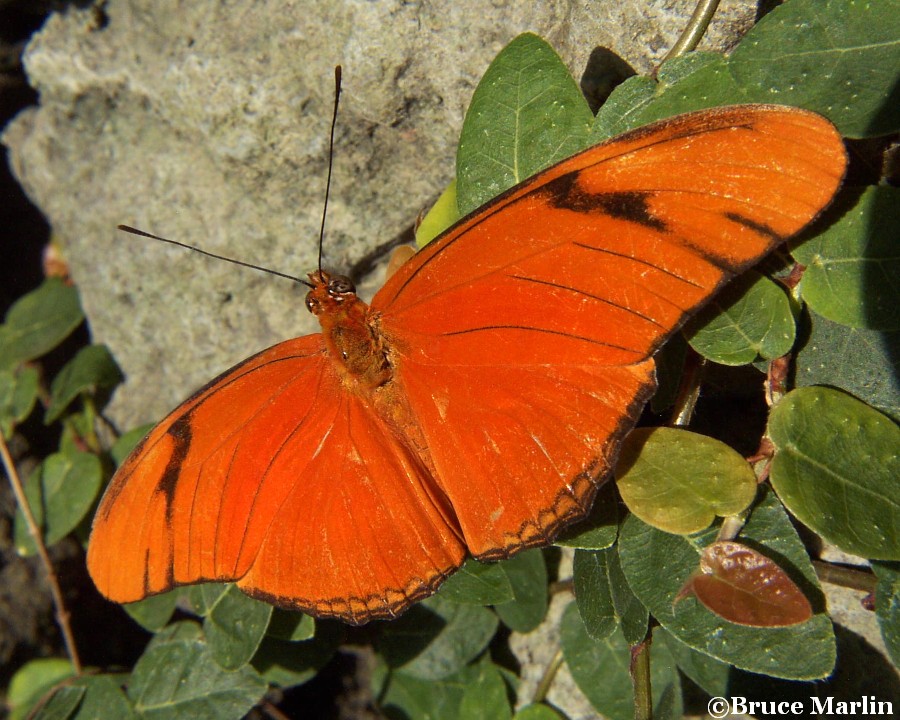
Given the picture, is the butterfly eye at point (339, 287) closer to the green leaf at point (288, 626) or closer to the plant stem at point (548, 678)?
the green leaf at point (288, 626)

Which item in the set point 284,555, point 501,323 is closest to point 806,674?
point 501,323

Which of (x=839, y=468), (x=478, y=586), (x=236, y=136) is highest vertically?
(x=236, y=136)

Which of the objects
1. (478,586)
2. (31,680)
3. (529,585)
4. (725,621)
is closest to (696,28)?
(725,621)

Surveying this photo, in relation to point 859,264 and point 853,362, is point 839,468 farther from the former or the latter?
point 859,264

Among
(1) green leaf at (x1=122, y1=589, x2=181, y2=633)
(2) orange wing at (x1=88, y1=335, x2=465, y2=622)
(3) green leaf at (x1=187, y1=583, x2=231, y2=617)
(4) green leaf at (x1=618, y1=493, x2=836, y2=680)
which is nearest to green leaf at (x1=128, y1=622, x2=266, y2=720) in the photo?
(1) green leaf at (x1=122, y1=589, x2=181, y2=633)

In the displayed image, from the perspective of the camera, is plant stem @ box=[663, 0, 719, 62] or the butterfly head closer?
plant stem @ box=[663, 0, 719, 62]

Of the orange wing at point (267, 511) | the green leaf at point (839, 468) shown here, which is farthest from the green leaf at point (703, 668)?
the orange wing at point (267, 511)

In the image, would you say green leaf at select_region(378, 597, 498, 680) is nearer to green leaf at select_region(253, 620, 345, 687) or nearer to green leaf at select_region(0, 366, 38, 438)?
green leaf at select_region(253, 620, 345, 687)

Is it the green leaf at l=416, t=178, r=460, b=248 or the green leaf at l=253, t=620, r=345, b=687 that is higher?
the green leaf at l=416, t=178, r=460, b=248
